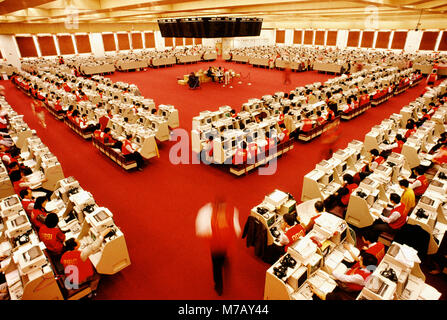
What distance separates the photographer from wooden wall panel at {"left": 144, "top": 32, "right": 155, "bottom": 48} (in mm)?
30484

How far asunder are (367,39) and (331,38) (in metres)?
4.00

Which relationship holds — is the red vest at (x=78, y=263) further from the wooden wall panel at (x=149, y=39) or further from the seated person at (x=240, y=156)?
the wooden wall panel at (x=149, y=39)

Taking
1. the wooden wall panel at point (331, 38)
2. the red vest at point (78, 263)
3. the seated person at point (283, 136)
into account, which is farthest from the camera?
the wooden wall panel at point (331, 38)

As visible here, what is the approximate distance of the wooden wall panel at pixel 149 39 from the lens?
3048cm

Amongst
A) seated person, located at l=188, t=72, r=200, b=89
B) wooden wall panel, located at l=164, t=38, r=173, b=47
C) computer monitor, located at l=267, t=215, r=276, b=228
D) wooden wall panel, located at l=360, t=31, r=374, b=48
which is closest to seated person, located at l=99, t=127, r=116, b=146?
computer monitor, located at l=267, t=215, r=276, b=228

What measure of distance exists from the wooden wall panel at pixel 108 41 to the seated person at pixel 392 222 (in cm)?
3013

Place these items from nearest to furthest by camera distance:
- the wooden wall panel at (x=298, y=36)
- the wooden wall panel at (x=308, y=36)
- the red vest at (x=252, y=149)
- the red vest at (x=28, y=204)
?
the red vest at (x=28, y=204) → the red vest at (x=252, y=149) → the wooden wall panel at (x=308, y=36) → the wooden wall panel at (x=298, y=36)

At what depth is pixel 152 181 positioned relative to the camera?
293 inches

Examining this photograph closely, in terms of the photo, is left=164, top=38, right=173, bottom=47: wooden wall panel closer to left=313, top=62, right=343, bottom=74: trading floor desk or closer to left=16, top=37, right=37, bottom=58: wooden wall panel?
left=16, top=37, right=37, bottom=58: wooden wall panel

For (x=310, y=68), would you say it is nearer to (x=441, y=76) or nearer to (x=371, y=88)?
(x=441, y=76)

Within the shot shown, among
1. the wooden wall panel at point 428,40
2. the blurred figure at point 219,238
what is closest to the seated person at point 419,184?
the blurred figure at point 219,238

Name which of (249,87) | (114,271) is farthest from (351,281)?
(249,87)

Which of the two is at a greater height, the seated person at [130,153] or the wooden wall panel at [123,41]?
the wooden wall panel at [123,41]

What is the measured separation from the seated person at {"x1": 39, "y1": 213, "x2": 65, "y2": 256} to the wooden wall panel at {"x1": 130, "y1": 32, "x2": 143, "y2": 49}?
1166 inches
